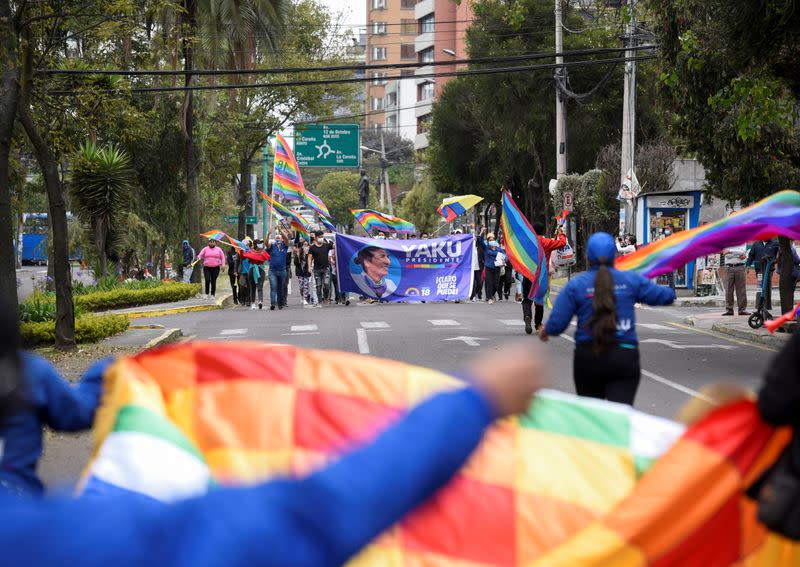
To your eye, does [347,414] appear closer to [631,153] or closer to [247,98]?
[631,153]

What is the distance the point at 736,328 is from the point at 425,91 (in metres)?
94.4

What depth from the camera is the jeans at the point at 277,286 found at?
27484 mm

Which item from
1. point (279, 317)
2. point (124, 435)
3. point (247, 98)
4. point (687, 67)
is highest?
point (247, 98)

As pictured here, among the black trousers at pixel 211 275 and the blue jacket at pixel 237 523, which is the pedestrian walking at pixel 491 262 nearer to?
the black trousers at pixel 211 275

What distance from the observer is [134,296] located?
28672mm

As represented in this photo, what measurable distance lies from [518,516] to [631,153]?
1077 inches

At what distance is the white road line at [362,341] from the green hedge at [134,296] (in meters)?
7.50

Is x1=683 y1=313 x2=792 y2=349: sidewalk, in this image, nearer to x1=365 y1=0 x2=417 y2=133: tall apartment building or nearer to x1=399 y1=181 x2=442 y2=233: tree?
x1=399 y1=181 x2=442 y2=233: tree

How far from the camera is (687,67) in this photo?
18016 millimetres

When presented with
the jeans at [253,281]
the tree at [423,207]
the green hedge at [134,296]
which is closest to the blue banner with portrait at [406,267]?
the jeans at [253,281]

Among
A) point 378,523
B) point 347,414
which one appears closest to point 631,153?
A: point 347,414

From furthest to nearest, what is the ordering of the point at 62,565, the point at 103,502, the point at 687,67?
the point at 687,67 → the point at 103,502 → the point at 62,565

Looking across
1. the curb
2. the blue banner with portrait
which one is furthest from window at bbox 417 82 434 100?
the curb

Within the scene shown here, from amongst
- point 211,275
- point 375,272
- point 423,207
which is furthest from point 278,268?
point 423,207
